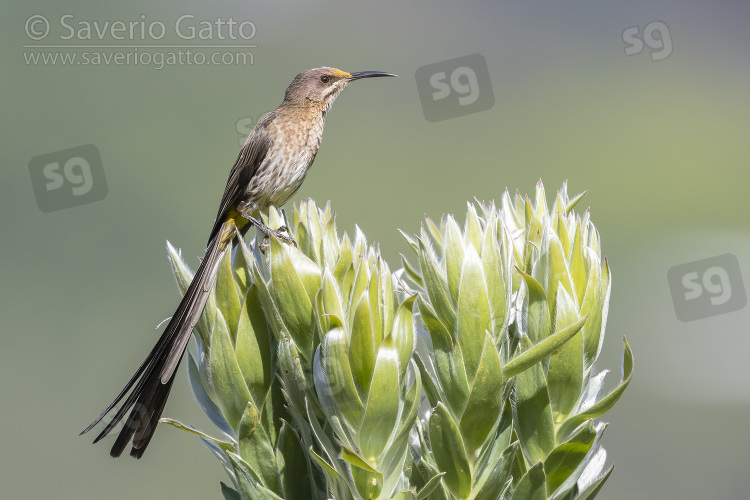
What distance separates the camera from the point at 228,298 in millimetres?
714

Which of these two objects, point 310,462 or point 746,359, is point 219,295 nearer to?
point 310,462

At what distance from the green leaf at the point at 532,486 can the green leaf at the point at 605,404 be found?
0.18ft

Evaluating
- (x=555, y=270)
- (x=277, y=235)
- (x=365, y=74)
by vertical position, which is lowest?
(x=555, y=270)

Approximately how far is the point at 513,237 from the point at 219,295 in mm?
335

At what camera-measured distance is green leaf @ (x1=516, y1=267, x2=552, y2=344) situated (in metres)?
0.65

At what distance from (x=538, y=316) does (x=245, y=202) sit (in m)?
0.85

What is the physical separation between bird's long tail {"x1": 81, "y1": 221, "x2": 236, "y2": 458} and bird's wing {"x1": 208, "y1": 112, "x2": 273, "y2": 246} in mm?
414

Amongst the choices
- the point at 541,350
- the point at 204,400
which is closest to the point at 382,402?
the point at 541,350

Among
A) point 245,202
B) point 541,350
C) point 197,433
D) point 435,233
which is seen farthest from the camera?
point 245,202

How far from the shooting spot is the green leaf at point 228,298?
714mm

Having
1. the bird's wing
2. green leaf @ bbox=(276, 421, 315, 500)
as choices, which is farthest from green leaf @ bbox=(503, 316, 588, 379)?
the bird's wing

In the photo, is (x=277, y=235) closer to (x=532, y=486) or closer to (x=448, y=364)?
(x=448, y=364)

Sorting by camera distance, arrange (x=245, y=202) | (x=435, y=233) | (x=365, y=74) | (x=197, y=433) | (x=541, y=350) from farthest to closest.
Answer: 1. (x=365, y=74)
2. (x=245, y=202)
3. (x=435, y=233)
4. (x=197, y=433)
5. (x=541, y=350)

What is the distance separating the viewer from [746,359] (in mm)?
3191
